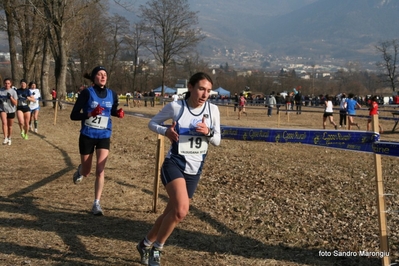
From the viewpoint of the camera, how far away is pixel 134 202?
25.4ft

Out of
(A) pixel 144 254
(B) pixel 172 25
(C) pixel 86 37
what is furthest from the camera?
(B) pixel 172 25

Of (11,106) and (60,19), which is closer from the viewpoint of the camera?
(11,106)

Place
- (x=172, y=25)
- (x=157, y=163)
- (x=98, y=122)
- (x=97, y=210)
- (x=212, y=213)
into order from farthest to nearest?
(x=172, y=25) < (x=212, y=213) < (x=98, y=122) < (x=97, y=210) < (x=157, y=163)

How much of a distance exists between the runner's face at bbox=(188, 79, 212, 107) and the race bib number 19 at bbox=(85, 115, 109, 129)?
251 cm

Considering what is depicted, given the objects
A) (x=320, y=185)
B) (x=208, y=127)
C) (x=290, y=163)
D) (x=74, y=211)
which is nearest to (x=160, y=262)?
(x=208, y=127)

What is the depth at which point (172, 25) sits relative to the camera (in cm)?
5569

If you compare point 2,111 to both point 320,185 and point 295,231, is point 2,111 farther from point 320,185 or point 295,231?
point 295,231

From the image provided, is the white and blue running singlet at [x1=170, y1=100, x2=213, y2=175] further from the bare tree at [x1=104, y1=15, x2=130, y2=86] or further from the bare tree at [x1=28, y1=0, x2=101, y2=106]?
the bare tree at [x1=104, y1=15, x2=130, y2=86]

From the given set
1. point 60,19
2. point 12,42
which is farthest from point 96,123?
point 12,42

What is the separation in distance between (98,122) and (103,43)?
5437 cm

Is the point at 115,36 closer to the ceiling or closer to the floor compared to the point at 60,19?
closer to the ceiling

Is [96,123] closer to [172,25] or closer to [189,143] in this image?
[189,143]

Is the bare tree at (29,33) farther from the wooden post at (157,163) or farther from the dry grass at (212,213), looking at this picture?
the wooden post at (157,163)

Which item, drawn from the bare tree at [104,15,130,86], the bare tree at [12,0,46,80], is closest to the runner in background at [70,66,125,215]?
the bare tree at [12,0,46,80]
